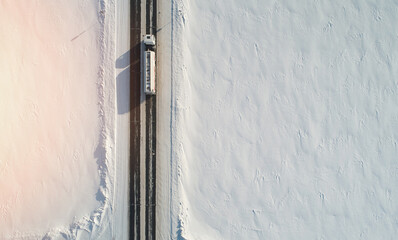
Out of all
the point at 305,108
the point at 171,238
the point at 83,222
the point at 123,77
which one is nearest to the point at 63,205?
the point at 83,222

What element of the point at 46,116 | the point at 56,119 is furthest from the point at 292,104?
the point at 46,116

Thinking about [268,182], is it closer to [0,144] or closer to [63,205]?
[63,205]

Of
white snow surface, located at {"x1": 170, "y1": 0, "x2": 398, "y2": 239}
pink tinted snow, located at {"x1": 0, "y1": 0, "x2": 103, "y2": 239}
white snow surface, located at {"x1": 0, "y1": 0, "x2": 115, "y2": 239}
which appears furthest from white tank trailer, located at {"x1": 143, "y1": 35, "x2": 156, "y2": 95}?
pink tinted snow, located at {"x1": 0, "y1": 0, "x2": 103, "y2": 239}

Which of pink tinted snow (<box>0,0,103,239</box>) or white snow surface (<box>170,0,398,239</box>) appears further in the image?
white snow surface (<box>170,0,398,239</box>)

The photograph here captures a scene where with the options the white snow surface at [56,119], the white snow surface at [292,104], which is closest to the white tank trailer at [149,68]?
the white snow surface at [292,104]

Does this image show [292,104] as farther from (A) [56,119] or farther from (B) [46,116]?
(B) [46,116]

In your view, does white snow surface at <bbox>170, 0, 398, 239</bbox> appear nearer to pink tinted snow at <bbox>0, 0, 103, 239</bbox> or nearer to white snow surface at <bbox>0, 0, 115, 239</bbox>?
white snow surface at <bbox>0, 0, 115, 239</bbox>
